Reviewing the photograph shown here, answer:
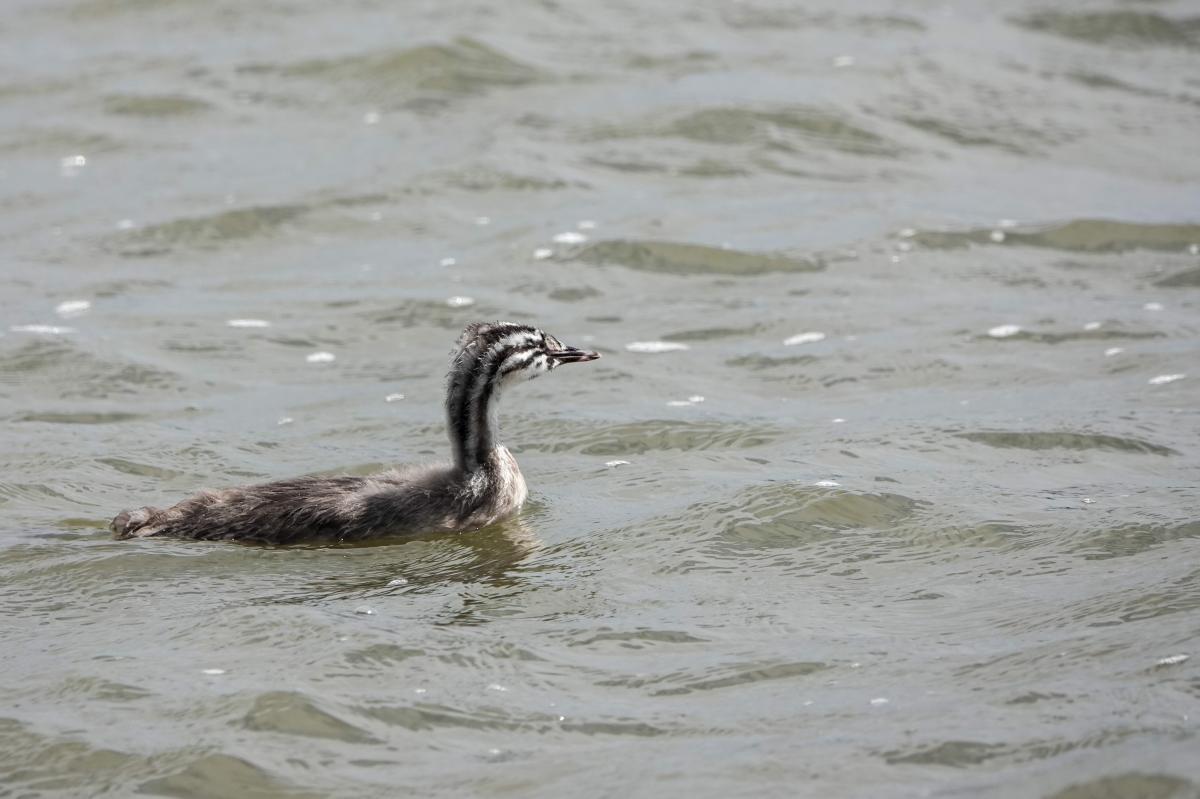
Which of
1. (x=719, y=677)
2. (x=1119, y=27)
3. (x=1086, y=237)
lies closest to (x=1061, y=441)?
(x=719, y=677)

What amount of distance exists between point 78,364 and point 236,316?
1.49m

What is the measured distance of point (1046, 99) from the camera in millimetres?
19422

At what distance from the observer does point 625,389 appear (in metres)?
12.5

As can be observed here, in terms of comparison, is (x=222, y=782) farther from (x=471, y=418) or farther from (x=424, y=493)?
(x=471, y=418)

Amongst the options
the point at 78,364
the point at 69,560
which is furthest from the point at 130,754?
the point at 78,364

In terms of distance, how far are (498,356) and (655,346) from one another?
3.53 meters

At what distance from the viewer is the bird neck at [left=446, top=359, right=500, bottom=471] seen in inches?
396

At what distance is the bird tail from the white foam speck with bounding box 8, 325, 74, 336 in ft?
14.4

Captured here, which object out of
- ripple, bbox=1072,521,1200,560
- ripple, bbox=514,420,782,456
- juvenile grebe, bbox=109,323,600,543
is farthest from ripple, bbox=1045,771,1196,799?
ripple, bbox=514,420,782,456

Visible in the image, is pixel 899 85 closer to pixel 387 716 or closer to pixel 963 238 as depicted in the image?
pixel 963 238

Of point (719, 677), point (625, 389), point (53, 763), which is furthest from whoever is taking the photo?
point (625, 389)

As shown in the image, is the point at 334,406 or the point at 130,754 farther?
the point at 334,406

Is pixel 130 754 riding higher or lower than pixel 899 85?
lower

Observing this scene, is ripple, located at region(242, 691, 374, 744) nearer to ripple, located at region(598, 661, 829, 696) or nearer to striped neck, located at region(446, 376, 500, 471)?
ripple, located at region(598, 661, 829, 696)
